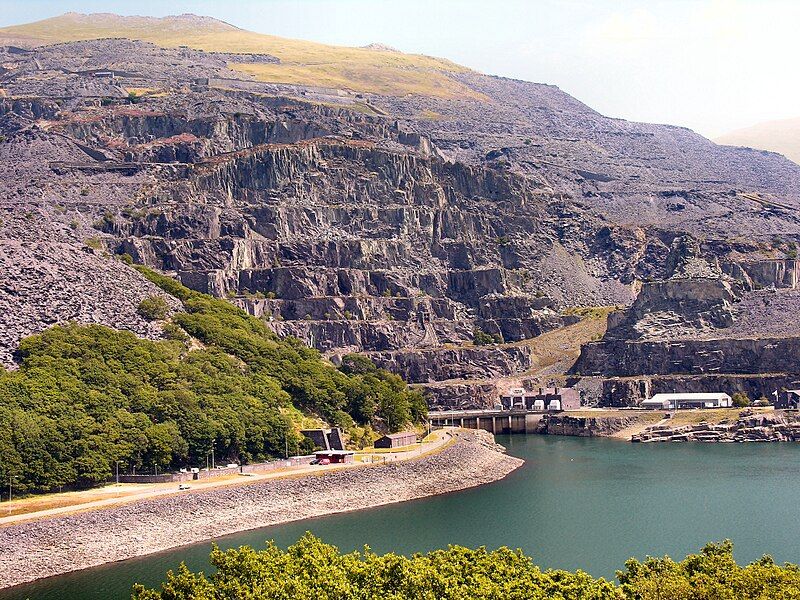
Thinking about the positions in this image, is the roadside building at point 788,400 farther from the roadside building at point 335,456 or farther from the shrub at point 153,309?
the shrub at point 153,309

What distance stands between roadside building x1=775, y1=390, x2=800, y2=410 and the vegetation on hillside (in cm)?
10085

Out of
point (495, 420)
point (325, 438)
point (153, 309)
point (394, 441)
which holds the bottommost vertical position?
point (495, 420)

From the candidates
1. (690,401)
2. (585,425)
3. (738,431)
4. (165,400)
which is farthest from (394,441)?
(690,401)

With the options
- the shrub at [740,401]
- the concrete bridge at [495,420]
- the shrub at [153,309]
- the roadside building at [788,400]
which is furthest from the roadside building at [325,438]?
the shrub at [740,401]

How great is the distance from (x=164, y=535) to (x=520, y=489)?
121 feet

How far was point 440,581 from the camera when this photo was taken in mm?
58094

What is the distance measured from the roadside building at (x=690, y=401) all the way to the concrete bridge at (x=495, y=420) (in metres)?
14.8

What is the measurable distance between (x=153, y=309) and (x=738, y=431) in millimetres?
69444

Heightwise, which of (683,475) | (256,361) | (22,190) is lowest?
(683,475)

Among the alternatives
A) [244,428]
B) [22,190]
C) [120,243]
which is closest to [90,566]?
[244,428]

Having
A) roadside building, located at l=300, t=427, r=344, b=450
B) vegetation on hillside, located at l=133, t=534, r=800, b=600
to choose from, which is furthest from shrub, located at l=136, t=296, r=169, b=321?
vegetation on hillside, located at l=133, t=534, r=800, b=600

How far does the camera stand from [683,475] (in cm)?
11894

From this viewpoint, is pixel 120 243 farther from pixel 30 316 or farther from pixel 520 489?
pixel 520 489

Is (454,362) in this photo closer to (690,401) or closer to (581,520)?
(690,401)
